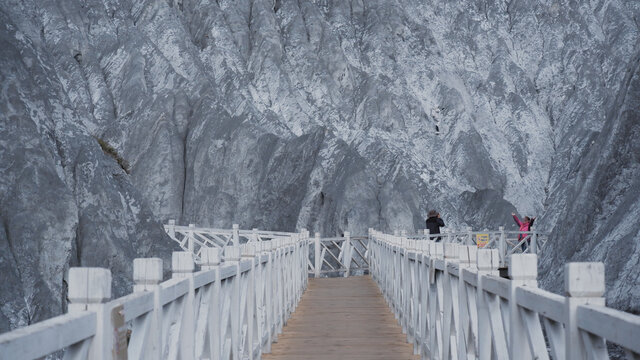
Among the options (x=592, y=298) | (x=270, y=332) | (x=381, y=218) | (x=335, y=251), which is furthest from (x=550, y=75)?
(x=592, y=298)

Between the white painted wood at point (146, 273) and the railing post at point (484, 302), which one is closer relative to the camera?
the white painted wood at point (146, 273)

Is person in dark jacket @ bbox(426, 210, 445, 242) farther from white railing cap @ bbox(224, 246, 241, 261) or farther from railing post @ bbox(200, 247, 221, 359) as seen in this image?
railing post @ bbox(200, 247, 221, 359)

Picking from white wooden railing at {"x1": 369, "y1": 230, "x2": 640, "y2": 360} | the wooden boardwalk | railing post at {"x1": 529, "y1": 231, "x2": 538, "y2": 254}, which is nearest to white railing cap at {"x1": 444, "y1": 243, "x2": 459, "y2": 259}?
white wooden railing at {"x1": 369, "y1": 230, "x2": 640, "y2": 360}

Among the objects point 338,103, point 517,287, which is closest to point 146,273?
point 517,287

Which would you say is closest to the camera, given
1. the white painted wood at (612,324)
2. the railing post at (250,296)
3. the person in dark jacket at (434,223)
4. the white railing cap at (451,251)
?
the white painted wood at (612,324)

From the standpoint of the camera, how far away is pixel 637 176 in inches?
715

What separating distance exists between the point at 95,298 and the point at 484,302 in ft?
8.80

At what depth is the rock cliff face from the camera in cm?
4366

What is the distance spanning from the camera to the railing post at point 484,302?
16.5 feet

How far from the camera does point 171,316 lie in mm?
4488

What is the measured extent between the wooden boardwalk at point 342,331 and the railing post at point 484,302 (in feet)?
13.5

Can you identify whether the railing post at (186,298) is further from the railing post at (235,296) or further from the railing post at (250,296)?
the railing post at (250,296)

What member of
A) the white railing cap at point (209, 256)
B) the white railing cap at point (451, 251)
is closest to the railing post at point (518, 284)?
the white railing cap at point (451, 251)

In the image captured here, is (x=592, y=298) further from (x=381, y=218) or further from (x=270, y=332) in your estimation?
(x=381, y=218)
